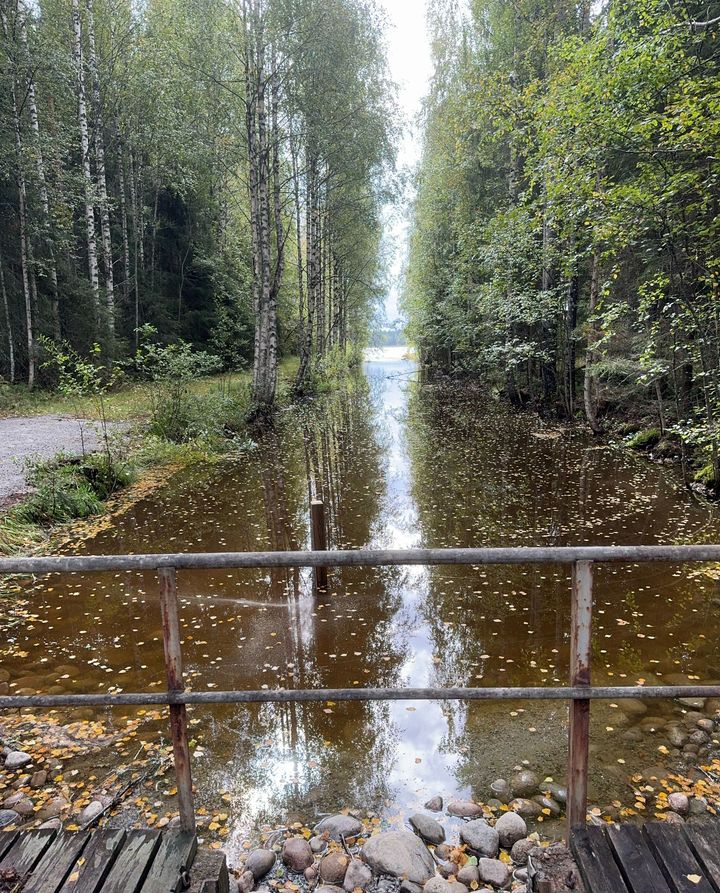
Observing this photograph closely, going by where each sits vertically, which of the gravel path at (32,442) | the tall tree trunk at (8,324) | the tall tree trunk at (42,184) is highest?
the tall tree trunk at (42,184)

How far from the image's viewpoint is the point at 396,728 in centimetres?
429

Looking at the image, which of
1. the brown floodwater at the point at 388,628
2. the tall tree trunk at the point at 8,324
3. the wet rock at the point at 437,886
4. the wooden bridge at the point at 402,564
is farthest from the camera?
the tall tree trunk at the point at 8,324

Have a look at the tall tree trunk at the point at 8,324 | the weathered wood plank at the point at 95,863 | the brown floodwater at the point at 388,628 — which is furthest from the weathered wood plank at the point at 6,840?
the tall tree trunk at the point at 8,324

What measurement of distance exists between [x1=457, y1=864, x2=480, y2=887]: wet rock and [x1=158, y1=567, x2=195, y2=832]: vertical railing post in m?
1.41

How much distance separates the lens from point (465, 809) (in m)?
3.32

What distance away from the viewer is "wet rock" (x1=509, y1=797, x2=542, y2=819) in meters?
3.29

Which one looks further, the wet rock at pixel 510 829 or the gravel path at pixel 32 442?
the gravel path at pixel 32 442

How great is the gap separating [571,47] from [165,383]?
35.9 ft

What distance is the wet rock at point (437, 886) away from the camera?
263cm

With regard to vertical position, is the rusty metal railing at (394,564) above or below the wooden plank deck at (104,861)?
above

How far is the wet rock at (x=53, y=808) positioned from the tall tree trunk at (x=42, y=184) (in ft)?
58.6

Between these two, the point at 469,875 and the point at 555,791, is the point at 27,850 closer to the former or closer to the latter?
the point at 469,875

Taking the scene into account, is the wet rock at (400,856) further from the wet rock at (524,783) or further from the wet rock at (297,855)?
the wet rock at (524,783)

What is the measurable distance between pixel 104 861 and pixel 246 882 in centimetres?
79
